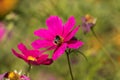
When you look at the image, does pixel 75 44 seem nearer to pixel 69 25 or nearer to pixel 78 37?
pixel 69 25

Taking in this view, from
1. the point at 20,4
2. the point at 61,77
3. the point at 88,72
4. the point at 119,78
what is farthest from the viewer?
the point at 20,4

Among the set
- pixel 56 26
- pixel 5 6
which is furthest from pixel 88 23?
pixel 5 6

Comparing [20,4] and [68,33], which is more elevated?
[20,4]

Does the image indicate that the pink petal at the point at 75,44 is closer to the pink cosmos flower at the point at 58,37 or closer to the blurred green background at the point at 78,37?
the pink cosmos flower at the point at 58,37

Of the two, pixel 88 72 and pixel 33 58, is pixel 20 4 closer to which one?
pixel 88 72

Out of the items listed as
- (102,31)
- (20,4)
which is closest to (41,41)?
(102,31)

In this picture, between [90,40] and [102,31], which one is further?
[102,31]

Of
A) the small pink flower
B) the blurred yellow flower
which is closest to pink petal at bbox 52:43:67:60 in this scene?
the small pink flower
